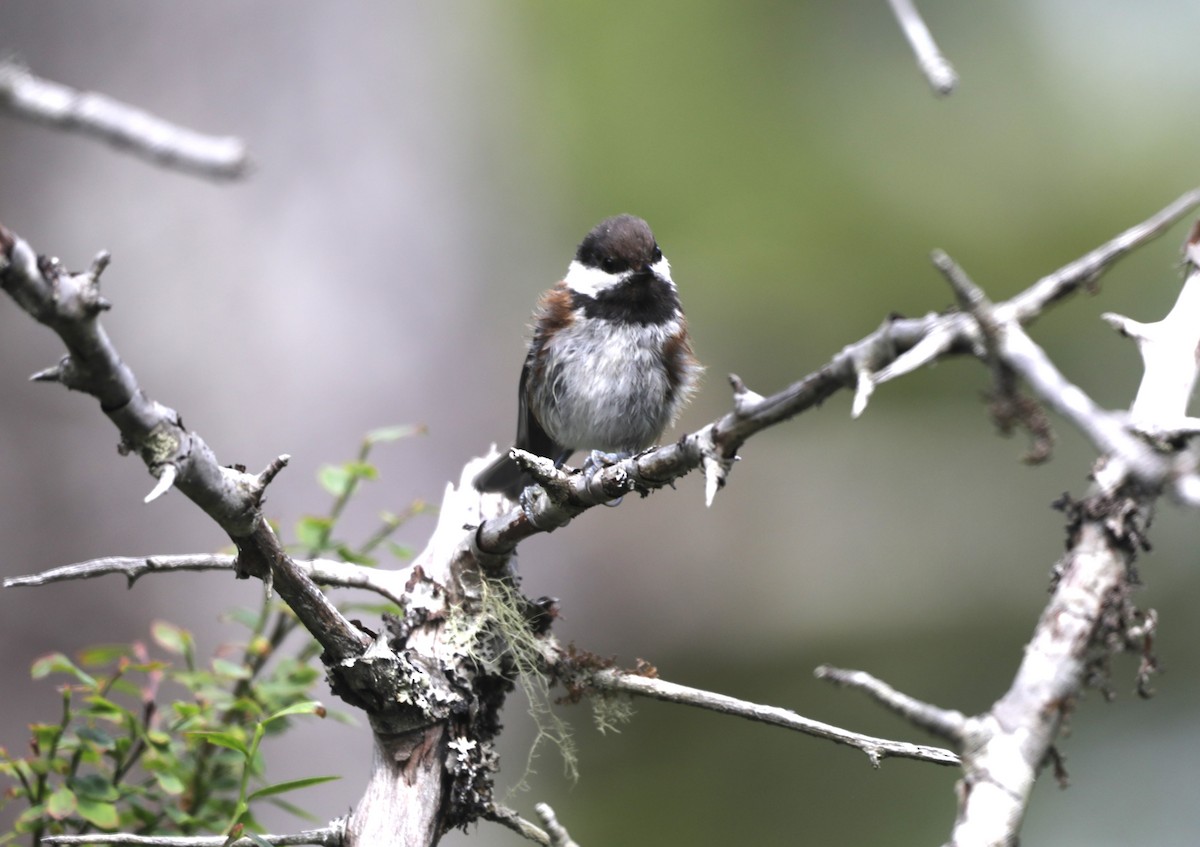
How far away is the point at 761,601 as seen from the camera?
5.01 m

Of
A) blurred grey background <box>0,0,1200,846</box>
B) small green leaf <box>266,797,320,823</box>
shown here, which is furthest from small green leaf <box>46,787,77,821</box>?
blurred grey background <box>0,0,1200,846</box>

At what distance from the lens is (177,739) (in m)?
2.41

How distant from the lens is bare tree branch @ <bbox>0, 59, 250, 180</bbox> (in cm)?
81

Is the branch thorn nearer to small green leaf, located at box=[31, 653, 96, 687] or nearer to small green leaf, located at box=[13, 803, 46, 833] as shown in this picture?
small green leaf, located at box=[31, 653, 96, 687]

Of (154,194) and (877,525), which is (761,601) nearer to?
(877,525)

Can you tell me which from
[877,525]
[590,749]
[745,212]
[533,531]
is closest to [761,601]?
[877,525]

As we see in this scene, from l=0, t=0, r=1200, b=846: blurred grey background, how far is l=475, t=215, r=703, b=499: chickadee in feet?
4.42

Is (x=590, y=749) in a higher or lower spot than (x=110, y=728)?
higher

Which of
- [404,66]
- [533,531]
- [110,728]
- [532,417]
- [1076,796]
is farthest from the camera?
[404,66]

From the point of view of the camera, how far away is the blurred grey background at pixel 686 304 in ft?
14.3

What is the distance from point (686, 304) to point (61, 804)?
3.86 m

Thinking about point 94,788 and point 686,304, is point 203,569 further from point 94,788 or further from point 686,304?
point 686,304

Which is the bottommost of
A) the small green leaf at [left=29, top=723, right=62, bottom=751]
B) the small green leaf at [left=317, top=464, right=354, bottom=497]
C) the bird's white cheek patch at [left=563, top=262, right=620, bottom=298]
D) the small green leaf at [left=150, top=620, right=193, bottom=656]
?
the small green leaf at [left=29, top=723, right=62, bottom=751]

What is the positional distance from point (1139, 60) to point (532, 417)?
3.66 metres
